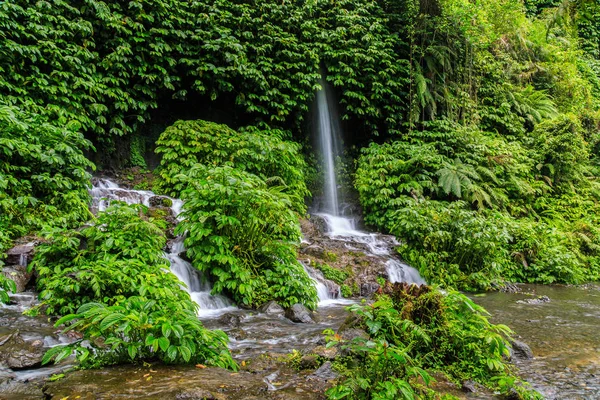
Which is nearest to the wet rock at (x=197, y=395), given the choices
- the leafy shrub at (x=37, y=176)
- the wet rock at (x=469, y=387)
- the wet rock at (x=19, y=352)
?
the wet rock at (x=19, y=352)

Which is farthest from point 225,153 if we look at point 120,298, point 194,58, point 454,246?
point 120,298

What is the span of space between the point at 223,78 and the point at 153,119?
2.70 meters

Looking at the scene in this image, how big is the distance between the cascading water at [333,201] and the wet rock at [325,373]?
5777 mm

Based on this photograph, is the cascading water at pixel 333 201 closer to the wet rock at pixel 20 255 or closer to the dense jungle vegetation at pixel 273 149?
the dense jungle vegetation at pixel 273 149

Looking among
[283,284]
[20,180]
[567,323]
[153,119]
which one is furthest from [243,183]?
[153,119]

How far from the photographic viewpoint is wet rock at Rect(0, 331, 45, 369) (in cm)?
329

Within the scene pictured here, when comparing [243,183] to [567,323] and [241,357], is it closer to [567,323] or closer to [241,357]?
[241,357]

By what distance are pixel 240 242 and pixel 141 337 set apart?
369cm

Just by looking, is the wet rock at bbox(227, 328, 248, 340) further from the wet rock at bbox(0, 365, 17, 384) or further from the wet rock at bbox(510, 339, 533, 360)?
the wet rock at bbox(510, 339, 533, 360)

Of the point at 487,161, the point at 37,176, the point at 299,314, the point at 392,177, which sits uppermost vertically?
the point at 487,161

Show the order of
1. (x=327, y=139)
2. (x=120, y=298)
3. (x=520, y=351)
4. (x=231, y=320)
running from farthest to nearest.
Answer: (x=327, y=139) < (x=231, y=320) < (x=120, y=298) < (x=520, y=351)

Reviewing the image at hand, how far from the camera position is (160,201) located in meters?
9.10

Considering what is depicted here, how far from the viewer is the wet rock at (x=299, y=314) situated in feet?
18.3

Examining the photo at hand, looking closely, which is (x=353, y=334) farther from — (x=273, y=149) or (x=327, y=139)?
(x=327, y=139)
